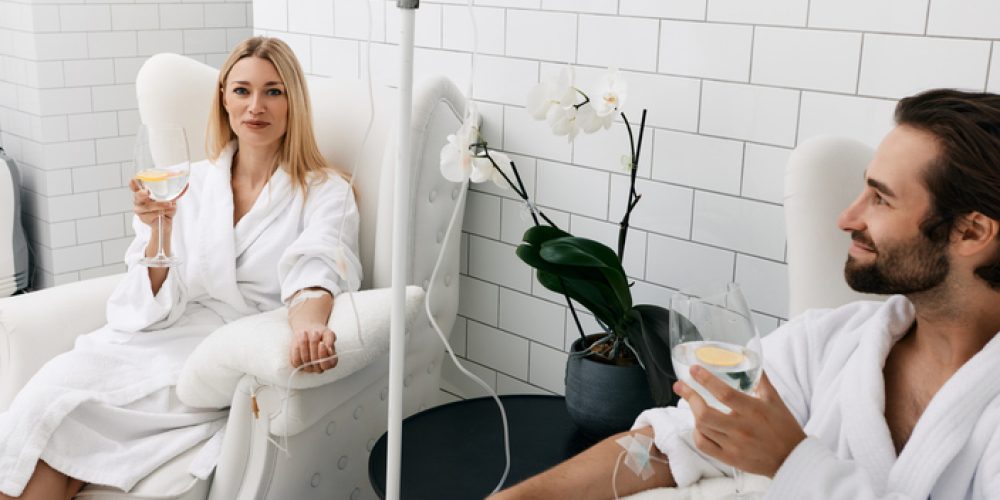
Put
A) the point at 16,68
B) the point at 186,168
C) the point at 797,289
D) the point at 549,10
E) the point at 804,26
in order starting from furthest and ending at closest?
the point at 16,68 < the point at 549,10 < the point at 186,168 < the point at 804,26 < the point at 797,289

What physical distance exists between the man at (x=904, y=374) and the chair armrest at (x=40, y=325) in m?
1.33

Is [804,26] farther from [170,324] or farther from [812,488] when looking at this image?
[170,324]

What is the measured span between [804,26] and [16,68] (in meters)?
3.03

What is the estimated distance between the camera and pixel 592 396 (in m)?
1.87

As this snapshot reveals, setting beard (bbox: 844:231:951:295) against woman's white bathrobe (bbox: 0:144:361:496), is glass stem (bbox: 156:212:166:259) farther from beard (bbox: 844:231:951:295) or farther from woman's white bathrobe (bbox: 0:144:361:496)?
beard (bbox: 844:231:951:295)

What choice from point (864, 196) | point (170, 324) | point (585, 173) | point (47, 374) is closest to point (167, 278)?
point (170, 324)

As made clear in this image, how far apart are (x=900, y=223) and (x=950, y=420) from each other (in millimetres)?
257

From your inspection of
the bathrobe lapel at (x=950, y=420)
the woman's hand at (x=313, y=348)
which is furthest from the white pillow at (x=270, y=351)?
the bathrobe lapel at (x=950, y=420)

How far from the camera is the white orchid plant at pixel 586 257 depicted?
1.79 metres

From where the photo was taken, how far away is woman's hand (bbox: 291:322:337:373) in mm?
1906

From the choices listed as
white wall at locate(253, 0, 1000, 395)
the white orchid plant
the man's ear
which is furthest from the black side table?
the man's ear

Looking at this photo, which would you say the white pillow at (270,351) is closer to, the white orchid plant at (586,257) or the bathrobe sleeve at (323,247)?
the bathrobe sleeve at (323,247)

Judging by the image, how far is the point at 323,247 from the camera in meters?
2.27

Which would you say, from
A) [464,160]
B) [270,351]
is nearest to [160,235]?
[270,351]
